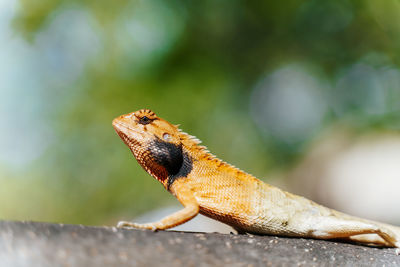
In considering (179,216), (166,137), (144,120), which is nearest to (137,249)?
(179,216)

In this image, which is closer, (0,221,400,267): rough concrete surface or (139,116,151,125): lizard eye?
(0,221,400,267): rough concrete surface

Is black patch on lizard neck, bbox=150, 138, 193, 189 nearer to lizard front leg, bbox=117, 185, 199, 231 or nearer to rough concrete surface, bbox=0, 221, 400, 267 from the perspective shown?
lizard front leg, bbox=117, 185, 199, 231

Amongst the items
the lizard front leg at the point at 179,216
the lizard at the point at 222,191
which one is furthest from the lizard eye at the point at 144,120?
the lizard front leg at the point at 179,216

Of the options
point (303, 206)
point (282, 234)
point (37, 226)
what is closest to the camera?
point (37, 226)

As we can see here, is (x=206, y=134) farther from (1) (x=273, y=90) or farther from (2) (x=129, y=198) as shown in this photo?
(2) (x=129, y=198)

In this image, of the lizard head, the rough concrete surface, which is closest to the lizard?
the lizard head

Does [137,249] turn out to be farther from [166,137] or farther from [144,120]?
[144,120]

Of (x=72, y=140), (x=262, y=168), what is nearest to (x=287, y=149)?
(x=262, y=168)
